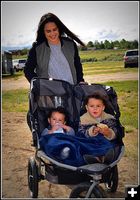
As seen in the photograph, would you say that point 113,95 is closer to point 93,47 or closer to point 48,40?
point 48,40

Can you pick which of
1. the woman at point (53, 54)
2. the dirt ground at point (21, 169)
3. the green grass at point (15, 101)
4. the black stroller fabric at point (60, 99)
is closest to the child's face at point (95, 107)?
the black stroller fabric at point (60, 99)

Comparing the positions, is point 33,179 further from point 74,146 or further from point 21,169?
point 21,169

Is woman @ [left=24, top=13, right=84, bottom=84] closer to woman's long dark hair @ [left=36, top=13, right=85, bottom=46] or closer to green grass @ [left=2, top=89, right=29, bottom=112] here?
woman's long dark hair @ [left=36, top=13, right=85, bottom=46]

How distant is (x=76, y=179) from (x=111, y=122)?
698mm

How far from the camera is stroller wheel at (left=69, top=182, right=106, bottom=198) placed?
287cm

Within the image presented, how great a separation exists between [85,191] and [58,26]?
5.82 feet

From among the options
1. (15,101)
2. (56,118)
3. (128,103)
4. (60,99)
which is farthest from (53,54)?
(15,101)

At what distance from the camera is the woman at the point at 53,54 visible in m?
3.88

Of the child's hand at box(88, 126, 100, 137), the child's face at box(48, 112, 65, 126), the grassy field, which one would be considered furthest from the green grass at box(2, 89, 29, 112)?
the child's hand at box(88, 126, 100, 137)

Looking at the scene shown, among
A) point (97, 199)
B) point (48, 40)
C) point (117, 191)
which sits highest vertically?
point (48, 40)

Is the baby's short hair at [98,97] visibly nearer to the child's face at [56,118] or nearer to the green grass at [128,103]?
the child's face at [56,118]

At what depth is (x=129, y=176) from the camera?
4246mm

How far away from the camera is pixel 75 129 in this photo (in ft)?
12.3

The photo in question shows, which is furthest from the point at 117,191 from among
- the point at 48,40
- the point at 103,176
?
the point at 48,40
